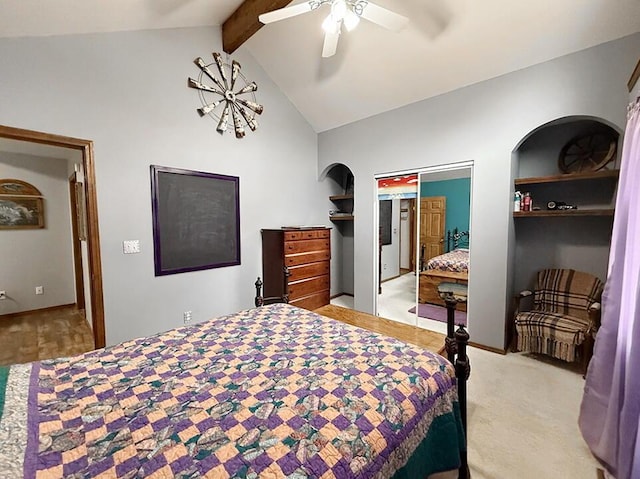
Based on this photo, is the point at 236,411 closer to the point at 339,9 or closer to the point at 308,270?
the point at 339,9

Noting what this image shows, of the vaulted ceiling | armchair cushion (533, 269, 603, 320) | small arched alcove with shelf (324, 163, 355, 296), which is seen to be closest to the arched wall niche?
small arched alcove with shelf (324, 163, 355, 296)

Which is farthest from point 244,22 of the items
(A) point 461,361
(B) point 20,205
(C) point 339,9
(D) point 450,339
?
(B) point 20,205

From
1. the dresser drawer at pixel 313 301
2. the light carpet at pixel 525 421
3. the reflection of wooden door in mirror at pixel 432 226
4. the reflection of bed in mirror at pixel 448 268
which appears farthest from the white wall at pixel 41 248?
the light carpet at pixel 525 421

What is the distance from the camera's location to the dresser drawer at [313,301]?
3.88 meters

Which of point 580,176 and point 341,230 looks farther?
point 341,230

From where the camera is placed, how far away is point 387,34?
2.82 metres

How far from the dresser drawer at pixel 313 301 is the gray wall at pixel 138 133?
670mm

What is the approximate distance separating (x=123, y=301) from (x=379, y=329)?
2.55m

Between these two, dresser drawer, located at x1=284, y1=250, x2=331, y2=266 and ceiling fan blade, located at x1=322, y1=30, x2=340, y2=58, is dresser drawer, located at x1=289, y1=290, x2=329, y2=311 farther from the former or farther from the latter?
ceiling fan blade, located at x1=322, y1=30, x2=340, y2=58

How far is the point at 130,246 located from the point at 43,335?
6.48 feet

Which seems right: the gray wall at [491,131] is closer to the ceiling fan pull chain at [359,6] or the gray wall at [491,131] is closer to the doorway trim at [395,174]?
the doorway trim at [395,174]

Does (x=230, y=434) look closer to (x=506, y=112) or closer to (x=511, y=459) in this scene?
(x=511, y=459)

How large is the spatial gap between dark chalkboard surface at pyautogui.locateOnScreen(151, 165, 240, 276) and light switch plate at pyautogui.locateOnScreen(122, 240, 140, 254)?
163mm

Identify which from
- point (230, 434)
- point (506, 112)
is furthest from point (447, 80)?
point (230, 434)
